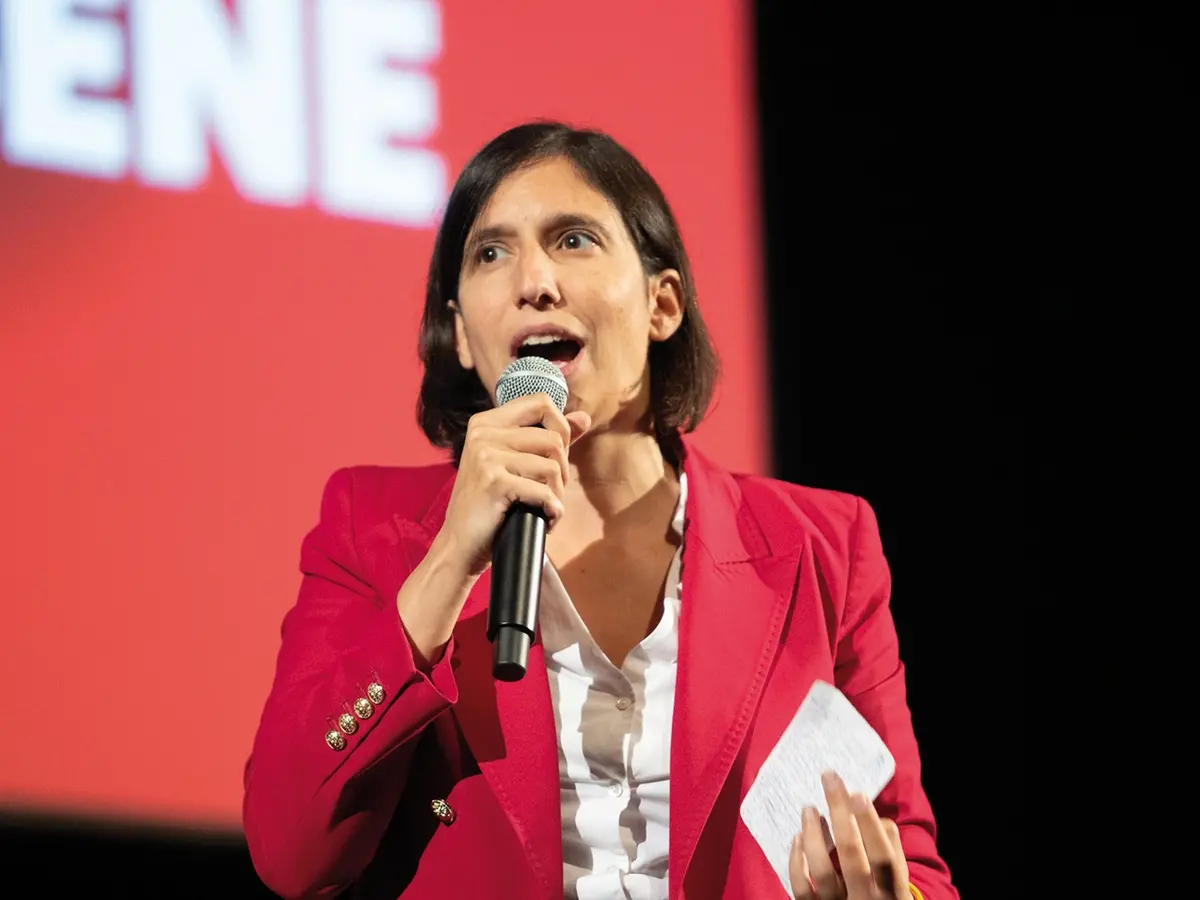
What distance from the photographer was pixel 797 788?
147 cm

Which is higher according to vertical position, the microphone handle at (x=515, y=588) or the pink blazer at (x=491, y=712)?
the microphone handle at (x=515, y=588)

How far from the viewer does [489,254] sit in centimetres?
197

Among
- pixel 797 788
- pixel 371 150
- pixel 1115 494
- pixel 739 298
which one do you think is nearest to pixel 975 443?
pixel 1115 494

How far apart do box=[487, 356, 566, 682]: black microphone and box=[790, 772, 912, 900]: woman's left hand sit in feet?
1.15

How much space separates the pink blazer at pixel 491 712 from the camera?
159 cm

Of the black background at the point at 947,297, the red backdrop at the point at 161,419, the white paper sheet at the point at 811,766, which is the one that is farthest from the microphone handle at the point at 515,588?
the black background at the point at 947,297

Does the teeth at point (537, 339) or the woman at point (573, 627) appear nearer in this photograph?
the woman at point (573, 627)

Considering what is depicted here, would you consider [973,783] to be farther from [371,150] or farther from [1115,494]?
[371,150]

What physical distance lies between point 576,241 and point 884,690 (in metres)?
0.76

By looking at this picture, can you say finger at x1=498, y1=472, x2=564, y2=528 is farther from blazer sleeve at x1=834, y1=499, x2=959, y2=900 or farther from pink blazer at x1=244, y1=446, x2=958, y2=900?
blazer sleeve at x1=834, y1=499, x2=959, y2=900

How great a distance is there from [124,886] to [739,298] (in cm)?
167

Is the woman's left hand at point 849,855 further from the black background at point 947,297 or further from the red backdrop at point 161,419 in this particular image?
the black background at point 947,297

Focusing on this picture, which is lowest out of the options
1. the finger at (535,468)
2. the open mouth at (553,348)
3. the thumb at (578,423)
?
the finger at (535,468)

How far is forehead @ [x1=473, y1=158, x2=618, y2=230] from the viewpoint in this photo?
1.96m
